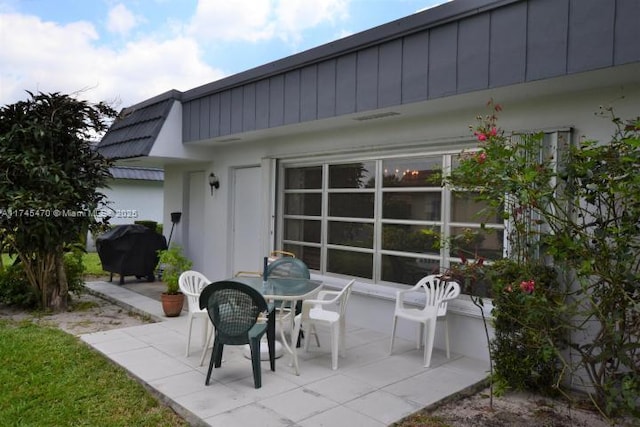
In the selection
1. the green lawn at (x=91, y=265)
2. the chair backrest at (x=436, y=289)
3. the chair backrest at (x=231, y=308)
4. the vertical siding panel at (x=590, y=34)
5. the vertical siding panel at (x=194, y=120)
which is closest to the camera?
the vertical siding panel at (x=590, y=34)

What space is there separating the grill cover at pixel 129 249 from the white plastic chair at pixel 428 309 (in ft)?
17.4

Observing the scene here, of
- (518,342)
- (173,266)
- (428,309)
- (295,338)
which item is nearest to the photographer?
(518,342)

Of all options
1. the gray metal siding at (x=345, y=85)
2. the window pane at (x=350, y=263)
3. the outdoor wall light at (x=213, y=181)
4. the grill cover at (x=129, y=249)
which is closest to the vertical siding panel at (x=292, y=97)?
the gray metal siding at (x=345, y=85)

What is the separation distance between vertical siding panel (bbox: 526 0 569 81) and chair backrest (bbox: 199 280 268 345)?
8.92 ft

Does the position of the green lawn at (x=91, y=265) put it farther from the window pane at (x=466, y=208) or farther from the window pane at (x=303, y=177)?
the window pane at (x=466, y=208)

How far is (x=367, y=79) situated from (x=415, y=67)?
0.57 m

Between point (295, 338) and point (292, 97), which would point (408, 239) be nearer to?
point (295, 338)

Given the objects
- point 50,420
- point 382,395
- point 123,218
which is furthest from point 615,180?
point 123,218

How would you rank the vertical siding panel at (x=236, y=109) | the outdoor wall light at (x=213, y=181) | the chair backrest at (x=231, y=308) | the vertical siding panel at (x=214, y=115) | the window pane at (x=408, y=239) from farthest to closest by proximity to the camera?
1. the outdoor wall light at (x=213, y=181)
2. the vertical siding panel at (x=214, y=115)
3. the vertical siding panel at (x=236, y=109)
4. the window pane at (x=408, y=239)
5. the chair backrest at (x=231, y=308)

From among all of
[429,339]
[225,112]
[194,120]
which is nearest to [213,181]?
[194,120]

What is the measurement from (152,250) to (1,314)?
266 cm

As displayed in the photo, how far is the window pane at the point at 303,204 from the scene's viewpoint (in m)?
6.40

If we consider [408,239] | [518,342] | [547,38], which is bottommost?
[518,342]

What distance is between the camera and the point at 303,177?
6.62 meters
